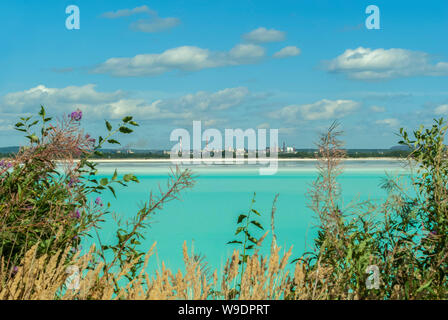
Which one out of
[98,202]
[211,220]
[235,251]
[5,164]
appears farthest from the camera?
[211,220]

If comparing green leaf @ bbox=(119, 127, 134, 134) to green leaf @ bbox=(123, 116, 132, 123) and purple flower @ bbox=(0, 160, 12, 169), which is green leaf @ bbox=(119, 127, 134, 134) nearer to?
green leaf @ bbox=(123, 116, 132, 123)

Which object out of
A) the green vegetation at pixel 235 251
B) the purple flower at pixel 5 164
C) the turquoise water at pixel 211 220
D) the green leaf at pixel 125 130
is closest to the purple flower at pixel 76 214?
the green vegetation at pixel 235 251

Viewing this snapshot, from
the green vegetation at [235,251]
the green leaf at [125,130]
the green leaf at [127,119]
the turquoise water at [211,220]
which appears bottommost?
the turquoise water at [211,220]

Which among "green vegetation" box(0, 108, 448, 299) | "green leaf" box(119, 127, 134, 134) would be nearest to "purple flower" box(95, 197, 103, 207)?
"green vegetation" box(0, 108, 448, 299)

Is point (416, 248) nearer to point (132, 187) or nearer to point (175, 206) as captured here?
point (175, 206)

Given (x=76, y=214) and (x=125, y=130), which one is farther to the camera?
(x=125, y=130)

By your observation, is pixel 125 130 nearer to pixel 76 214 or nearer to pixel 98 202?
pixel 98 202

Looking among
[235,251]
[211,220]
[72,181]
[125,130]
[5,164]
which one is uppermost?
[125,130]

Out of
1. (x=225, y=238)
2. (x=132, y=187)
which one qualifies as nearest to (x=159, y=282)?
(x=225, y=238)

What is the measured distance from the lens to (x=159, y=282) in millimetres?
1954

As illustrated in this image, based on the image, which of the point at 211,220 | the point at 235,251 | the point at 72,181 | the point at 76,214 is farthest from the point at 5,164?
the point at 211,220

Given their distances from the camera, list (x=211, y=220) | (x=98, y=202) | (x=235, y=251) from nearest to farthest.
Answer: (x=235, y=251) < (x=98, y=202) < (x=211, y=220)

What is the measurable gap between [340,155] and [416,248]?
0.62 m

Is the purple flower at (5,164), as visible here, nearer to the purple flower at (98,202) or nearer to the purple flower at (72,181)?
the purple flower at (72,181)
